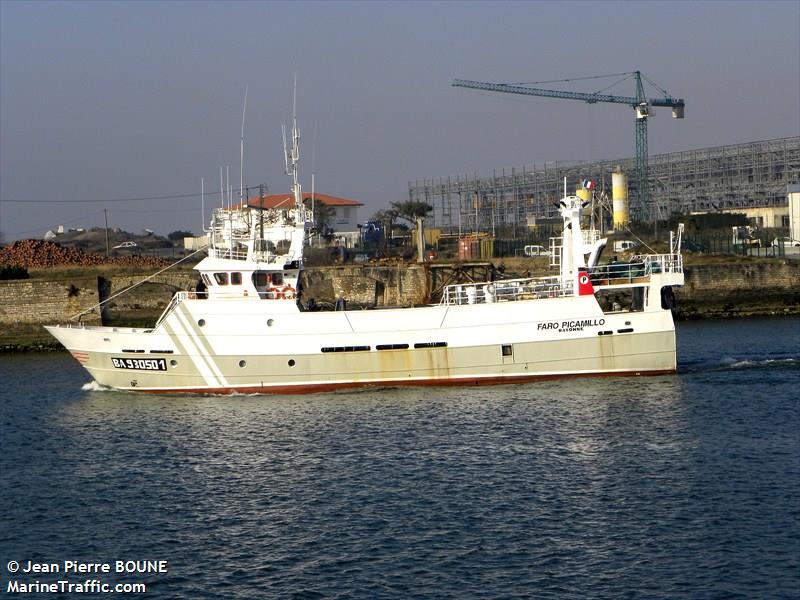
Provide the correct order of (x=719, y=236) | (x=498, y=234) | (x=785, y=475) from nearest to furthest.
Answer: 1. (x=785, y=475)
2. (x=719, y=236)
3. (x=498, y=234)

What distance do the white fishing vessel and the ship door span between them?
0.03m

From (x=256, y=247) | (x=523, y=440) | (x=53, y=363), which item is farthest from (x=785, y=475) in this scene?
(x=53, y=363)

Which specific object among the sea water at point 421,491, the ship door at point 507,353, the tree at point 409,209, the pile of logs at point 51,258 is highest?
the tree at point 409,209

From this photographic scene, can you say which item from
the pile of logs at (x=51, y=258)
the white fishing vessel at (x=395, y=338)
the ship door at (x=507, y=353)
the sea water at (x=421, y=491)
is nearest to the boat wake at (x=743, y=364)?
the sea water at (x=421, y=491)

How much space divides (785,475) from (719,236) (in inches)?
2197

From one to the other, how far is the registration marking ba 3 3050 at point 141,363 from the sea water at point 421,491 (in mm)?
1331

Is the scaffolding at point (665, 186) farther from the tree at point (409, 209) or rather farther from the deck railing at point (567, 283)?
the deck railing at point (567, 283)

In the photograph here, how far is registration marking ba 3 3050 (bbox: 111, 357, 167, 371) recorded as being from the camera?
122ft

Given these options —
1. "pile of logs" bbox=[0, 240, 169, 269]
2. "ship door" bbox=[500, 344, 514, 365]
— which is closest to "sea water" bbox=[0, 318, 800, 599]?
"ship door" bbox=[500, 344, 514, 365]

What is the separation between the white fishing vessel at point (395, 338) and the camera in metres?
36.2

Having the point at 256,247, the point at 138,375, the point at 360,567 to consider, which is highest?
the point at 256,247

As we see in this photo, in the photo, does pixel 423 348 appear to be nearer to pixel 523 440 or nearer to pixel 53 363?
pixel 523 440

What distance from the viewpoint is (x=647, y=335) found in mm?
36344

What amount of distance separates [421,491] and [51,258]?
52816mm
